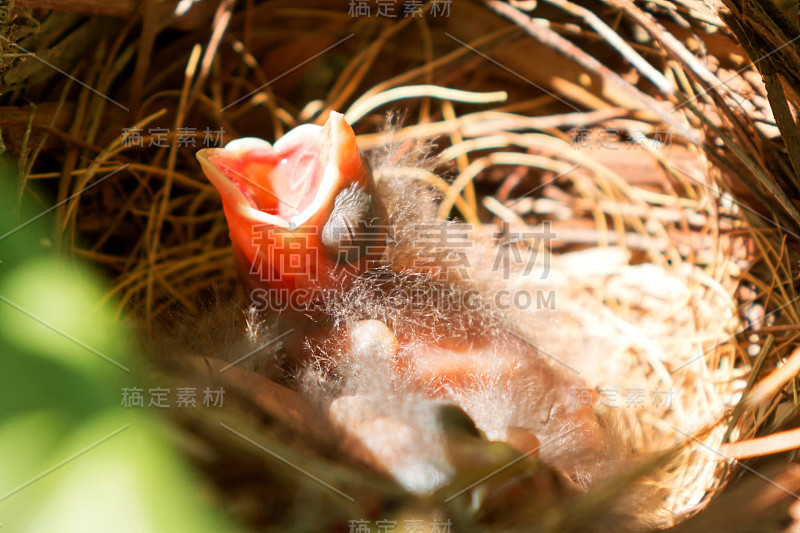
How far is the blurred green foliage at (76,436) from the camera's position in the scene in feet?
1.85

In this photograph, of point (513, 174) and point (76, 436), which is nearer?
point (76, 436)

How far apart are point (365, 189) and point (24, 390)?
470mm

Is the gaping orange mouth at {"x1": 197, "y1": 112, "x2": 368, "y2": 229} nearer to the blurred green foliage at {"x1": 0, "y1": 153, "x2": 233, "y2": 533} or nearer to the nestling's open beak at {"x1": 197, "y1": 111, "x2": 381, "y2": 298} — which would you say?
the nestling's open beak at {"x1": 197, "y1": 111, "x2": 381, "y2": 298}

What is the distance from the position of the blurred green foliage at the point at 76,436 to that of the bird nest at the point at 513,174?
1.6 inches

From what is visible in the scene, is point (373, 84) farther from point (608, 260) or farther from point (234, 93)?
point (608, 260)

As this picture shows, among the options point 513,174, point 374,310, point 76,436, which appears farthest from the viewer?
point 513,174

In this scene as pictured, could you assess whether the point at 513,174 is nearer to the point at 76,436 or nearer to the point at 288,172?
the point at 288,172

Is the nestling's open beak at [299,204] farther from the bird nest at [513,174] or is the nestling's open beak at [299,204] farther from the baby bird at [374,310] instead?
the bird nest at [513,174]

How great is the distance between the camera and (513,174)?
57.8 inches

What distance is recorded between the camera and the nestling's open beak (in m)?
0.84

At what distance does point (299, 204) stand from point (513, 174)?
71 centimetres

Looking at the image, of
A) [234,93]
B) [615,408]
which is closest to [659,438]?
[615,408]

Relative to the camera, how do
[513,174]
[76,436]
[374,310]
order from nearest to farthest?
[76,436] < [374,310] < [513,174]

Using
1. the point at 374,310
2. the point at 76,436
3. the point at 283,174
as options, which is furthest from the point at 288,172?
the point at 76,436
